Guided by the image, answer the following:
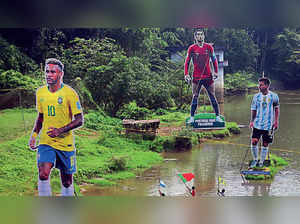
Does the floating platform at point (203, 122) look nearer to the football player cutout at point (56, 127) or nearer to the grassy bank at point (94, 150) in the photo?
the grassy bank at point (94, 150)

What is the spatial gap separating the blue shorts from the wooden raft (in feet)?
2.48

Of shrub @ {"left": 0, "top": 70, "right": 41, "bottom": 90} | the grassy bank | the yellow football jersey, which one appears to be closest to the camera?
the yellow football jersey

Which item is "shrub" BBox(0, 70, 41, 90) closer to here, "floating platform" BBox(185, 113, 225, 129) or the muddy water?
the muddy water

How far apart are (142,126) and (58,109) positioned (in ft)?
3.23

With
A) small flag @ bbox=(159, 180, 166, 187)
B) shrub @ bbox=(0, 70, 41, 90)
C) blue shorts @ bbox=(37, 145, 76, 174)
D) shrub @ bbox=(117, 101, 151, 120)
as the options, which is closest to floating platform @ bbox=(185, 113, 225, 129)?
shrub @ bbox=(117, 101, 151, 120)

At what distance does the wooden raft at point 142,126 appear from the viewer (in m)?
4.93

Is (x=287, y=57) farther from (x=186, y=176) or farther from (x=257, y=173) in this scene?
(x=186, y=176)

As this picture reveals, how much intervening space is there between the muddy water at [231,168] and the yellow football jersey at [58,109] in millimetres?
670

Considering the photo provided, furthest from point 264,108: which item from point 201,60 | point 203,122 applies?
point 201,60

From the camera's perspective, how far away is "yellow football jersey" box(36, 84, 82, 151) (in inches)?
183

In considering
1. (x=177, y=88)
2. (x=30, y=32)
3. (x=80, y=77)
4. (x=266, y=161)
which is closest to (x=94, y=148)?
(x=80, y=77)
